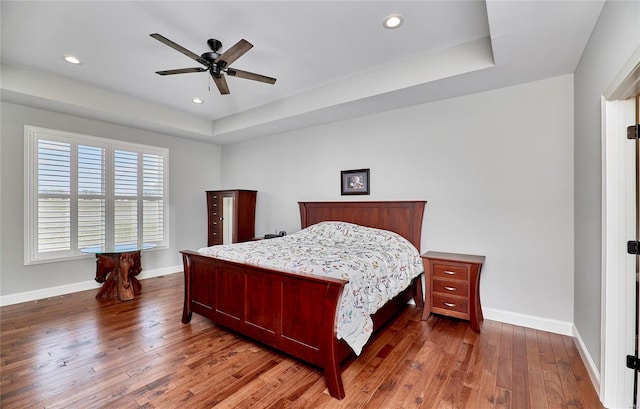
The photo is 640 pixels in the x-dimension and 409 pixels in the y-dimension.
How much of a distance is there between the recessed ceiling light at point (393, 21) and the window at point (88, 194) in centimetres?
438

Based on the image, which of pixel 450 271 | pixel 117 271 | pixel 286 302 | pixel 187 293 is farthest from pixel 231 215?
pixel 450 271

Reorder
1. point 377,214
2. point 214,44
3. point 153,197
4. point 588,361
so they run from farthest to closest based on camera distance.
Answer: point 153,197 < point 377,214 < point 214,44 < point 588,361

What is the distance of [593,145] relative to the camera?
2.16 metres

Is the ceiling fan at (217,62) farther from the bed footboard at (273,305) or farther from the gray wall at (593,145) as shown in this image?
the gray wall at (593,145)

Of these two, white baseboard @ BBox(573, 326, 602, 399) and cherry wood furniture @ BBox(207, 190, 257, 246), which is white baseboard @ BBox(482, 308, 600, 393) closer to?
white baseboard @ BBox(573, 326, 602, 399)

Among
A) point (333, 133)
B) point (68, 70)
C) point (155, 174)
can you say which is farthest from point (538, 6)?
point (155, 174)

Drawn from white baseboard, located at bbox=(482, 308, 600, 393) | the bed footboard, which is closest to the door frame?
white baseboard, located at bbox=(482, 308, 600, 393)

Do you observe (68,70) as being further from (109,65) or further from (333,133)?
(333,133)

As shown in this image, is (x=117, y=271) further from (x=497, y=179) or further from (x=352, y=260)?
(x=497, y=179)

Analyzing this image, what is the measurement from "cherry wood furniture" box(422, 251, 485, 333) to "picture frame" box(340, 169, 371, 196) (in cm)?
136

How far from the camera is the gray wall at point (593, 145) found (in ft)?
5.27

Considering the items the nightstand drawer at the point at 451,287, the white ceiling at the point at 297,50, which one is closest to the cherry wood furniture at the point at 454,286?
the nightstand drawer at the point at 451,287

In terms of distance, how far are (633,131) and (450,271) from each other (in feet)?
5.89

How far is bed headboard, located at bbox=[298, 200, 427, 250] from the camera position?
358 centimetres
